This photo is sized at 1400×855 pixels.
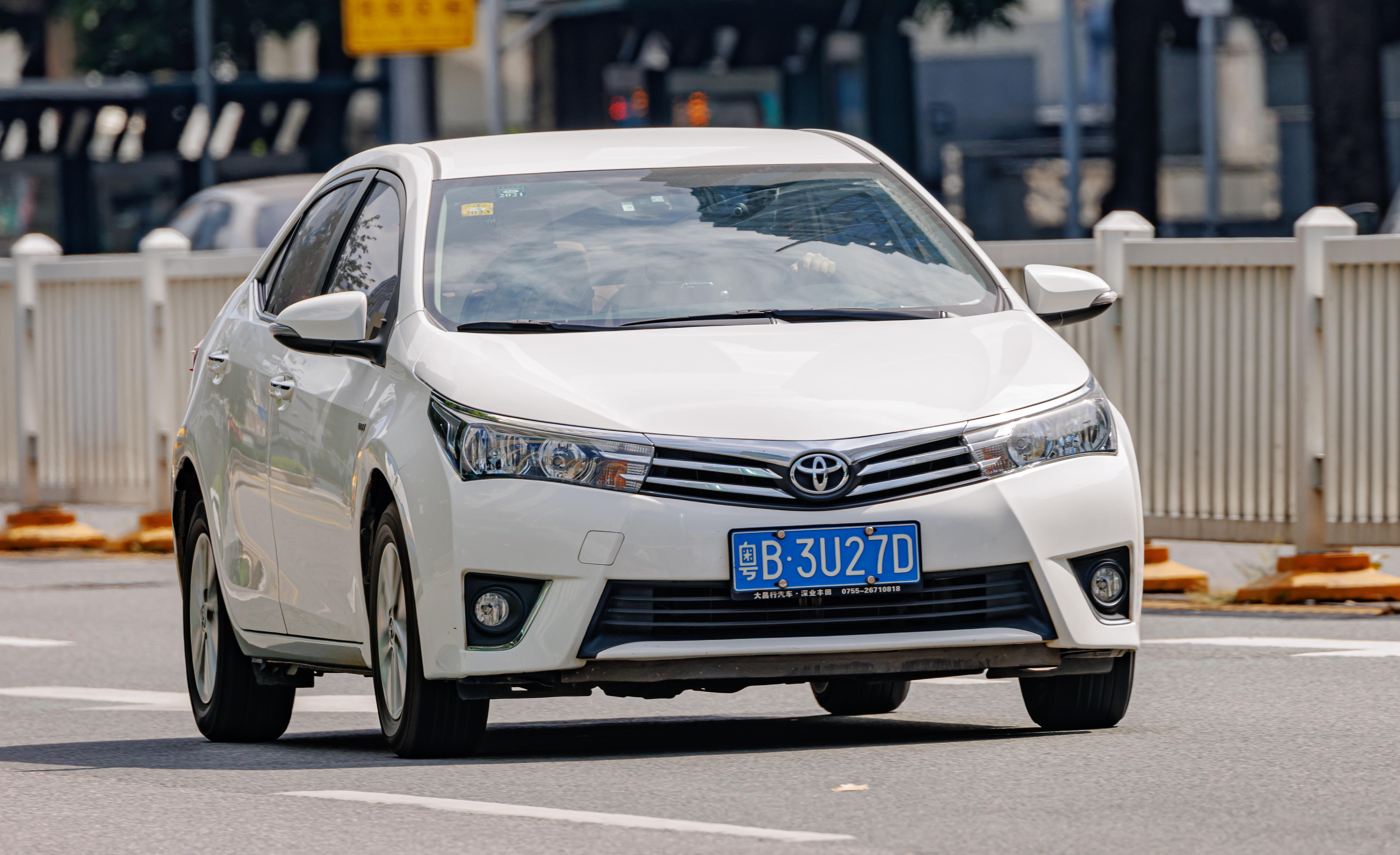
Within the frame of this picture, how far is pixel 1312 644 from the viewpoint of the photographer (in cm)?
995

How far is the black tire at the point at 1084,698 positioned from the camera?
741 cm

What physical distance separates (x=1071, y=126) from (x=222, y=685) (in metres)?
33.9

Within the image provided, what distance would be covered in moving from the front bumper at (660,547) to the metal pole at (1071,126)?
1219 inches

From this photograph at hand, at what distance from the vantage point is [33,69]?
5388cm

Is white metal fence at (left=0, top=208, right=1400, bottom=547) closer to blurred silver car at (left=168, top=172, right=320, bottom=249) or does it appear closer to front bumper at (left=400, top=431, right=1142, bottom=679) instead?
front bumper at (left=400, top=431, right=1142, bottom=679)

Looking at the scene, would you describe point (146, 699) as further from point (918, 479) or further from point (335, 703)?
point (918, 479)

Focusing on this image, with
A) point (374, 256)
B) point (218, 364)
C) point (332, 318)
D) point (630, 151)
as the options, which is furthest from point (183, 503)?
point (630, 151)

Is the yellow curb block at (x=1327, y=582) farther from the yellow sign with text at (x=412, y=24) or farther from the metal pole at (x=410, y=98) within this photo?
the yellow sign with text at (x=412, y=24)

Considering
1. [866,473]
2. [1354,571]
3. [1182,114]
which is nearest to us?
[866,473]

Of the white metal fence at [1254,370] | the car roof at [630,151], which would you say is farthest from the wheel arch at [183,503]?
the white metal fence at [1254,370]

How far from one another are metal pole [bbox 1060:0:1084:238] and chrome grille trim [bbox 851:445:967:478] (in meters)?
31.1

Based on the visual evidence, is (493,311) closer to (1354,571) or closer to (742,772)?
(742,772)

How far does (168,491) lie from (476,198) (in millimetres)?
9422

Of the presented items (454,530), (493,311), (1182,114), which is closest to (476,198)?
(493,311)
